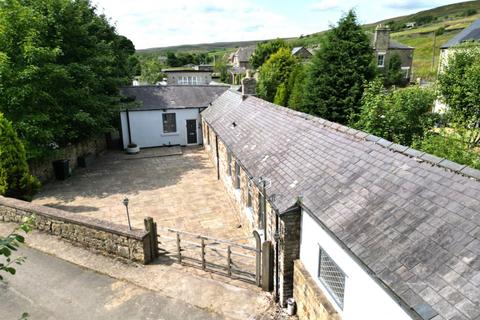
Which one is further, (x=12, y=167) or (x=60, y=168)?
(x=60, y=168)

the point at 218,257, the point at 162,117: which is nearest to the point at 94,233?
the point at 218,257

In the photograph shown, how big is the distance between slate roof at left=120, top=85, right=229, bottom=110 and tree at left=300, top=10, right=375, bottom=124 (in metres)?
10.4

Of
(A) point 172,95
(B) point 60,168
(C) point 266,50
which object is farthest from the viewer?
(C) point 266,50

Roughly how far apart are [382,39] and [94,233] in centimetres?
4442

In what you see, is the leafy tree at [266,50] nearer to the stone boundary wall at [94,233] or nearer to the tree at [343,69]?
the tree at [343,69]

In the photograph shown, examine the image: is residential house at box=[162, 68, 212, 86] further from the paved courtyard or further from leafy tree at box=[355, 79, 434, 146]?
leafy tree at box=[355, 79, 434, 146]

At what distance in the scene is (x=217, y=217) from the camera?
1395 cm

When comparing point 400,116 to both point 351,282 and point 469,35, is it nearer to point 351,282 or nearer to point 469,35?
point 351,282

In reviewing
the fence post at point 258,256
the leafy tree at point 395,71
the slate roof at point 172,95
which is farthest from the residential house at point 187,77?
the fence post at point 258,256

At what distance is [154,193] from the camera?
16797 millimetres

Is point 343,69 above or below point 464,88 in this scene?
above

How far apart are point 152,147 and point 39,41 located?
11808 millimetres

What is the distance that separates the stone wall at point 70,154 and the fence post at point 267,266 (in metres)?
14.3

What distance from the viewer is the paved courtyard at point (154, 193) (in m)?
13.7
